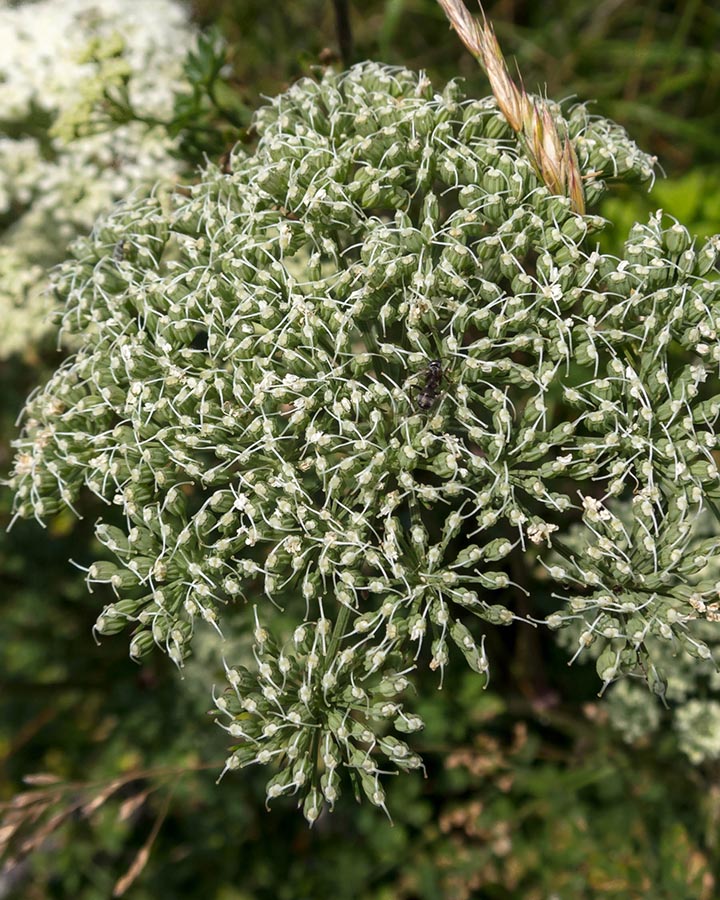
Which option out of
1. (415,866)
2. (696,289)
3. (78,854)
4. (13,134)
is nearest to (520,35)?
(13,134)

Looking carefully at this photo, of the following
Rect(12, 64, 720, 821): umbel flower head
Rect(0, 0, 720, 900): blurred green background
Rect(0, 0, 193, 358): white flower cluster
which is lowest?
Rect(0, 0, 720, 900): blurred green background

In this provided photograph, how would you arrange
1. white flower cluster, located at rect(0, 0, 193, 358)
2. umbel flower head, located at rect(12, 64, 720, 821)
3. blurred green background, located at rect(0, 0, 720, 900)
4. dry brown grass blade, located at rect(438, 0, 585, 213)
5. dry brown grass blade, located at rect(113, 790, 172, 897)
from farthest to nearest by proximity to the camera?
blurred green background, located at rect(0, 0, 720, 900), white flower cluster, located at rect(0, 0, 193, 358), dry brown grass blade, located at rect(113, 790, 172, 897), dry brown grass blade, located at rect(438, 0, 585, 213), umbel flower head, located at rect(12, 64, 720, 821)

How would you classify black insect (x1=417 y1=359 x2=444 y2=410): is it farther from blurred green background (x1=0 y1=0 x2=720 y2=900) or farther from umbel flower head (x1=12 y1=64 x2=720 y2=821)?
blurred green background (x1=0 y1=0 x2=720 y2=900)

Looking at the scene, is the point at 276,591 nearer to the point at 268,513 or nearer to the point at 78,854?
the point at 268,513

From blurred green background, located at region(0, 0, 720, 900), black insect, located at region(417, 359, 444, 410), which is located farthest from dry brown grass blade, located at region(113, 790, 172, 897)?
black insect, located at region(417, 359, 444, 410)

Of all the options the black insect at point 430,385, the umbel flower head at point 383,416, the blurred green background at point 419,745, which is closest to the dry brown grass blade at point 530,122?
the umbel flower head at point 383,416

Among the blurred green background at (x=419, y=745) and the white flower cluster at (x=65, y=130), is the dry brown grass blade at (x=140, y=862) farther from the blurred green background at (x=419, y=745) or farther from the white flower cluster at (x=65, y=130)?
the white flower cluster at (x=65, y=130)

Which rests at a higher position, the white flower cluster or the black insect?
the white flower cluster
